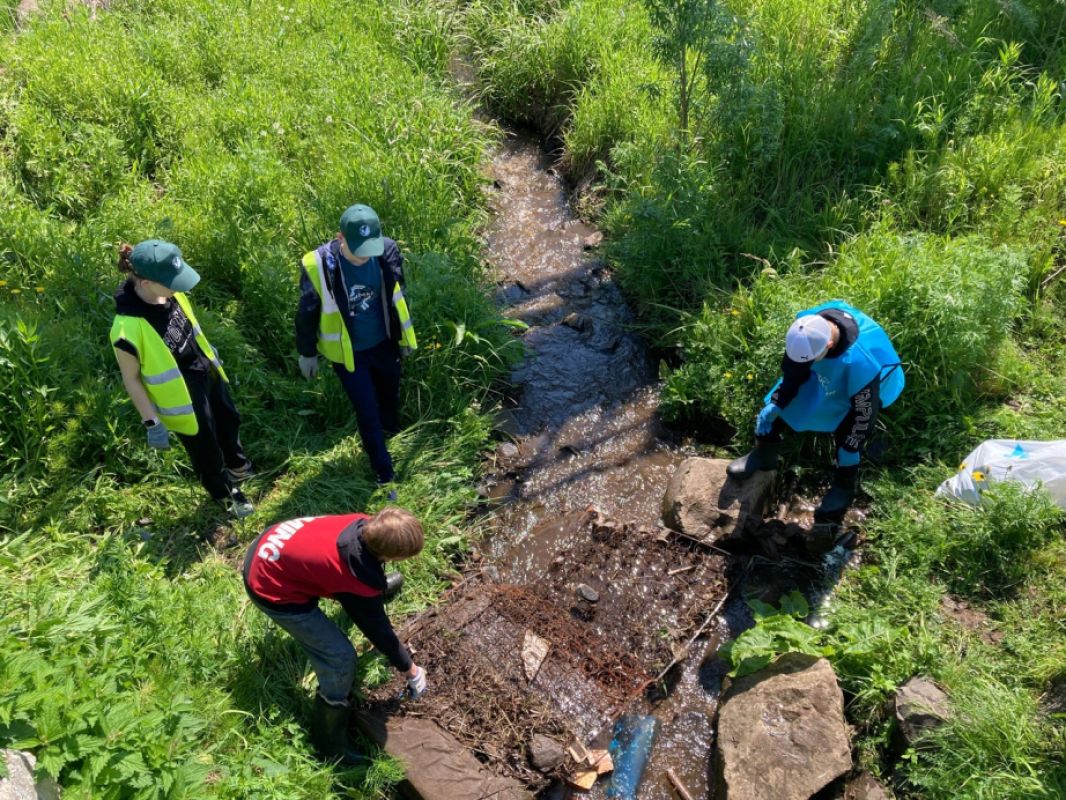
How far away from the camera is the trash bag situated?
12.8 ft

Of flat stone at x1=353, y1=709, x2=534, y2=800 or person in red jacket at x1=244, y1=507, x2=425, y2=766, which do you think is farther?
flat stone at x1=353, y1=709, x2=534, y2=800

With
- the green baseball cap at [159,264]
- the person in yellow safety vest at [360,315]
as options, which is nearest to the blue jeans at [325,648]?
the person in yellow safety vest at [360,315]

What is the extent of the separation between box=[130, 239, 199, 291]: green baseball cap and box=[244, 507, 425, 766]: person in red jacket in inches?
53.9

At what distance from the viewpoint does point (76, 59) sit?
675 cm

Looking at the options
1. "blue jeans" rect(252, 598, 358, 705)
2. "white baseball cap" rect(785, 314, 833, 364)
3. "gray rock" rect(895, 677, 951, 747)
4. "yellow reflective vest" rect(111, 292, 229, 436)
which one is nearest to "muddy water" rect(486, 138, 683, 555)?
"blue jeans" rect(252, 598, 358, 705)

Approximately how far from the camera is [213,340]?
16.3 ft

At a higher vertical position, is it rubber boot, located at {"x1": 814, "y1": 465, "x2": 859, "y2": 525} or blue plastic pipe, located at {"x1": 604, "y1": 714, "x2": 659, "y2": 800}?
rubber boot, located at {"x1": 814, "y1": 465, "x2": 859, "y2": 525}

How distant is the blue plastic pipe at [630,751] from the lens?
3557mm

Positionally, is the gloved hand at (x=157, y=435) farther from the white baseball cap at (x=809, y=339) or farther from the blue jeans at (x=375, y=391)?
the white baseball cap at (x=809, y=339)

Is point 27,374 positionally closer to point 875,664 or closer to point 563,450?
point 563,450

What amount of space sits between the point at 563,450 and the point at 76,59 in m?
5.77

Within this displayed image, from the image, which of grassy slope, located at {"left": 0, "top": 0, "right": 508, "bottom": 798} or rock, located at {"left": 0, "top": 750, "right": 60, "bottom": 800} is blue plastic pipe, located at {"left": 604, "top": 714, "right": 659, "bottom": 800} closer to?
grassy slope, located at {"left": 0, "top": 0, "right": 508, "bottom": 798}

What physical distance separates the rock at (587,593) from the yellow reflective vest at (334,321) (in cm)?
171

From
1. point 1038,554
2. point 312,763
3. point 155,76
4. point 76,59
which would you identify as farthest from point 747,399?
point 76,59
